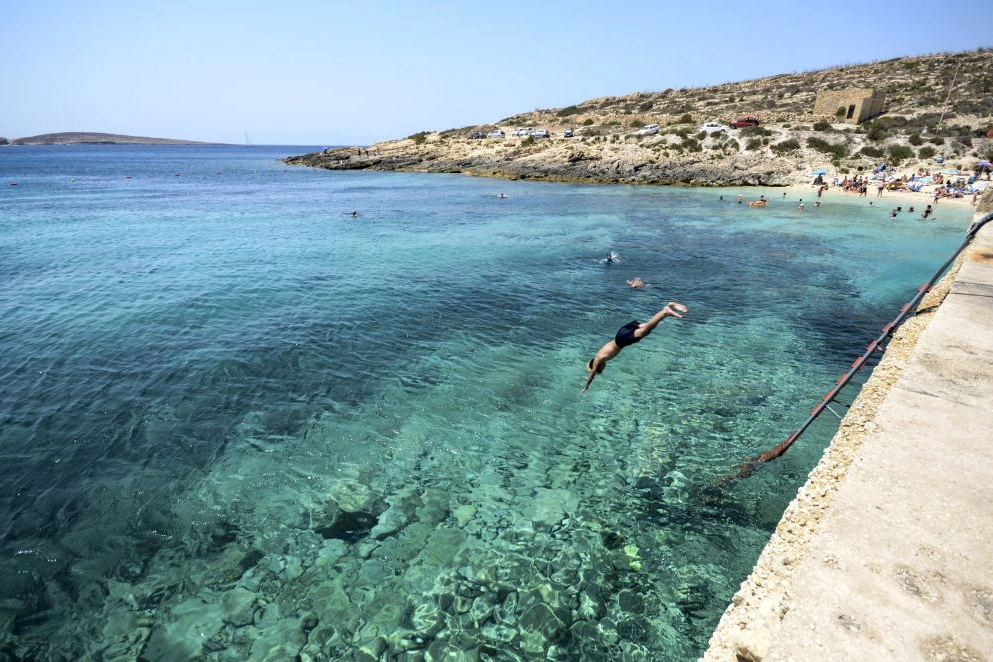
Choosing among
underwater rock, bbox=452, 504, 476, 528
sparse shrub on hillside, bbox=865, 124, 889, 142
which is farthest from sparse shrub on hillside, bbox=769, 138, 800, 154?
underwater rock, bbox=452, 504, 476, 528

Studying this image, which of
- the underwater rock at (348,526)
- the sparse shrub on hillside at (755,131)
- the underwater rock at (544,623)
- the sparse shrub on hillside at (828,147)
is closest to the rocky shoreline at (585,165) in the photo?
the sparse shrub on hillside at (828,147)

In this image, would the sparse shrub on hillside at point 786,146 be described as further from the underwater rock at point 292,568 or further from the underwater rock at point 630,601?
the underwater rock at point 292,568

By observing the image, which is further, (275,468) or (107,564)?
(275,468)

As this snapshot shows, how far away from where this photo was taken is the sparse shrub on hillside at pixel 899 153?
185 feet

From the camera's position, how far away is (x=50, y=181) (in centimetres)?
7038

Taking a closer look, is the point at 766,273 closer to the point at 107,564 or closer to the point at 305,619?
the point at 305,619

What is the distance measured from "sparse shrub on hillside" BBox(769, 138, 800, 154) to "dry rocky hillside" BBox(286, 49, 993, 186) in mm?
119

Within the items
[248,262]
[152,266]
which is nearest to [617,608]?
[248,262]

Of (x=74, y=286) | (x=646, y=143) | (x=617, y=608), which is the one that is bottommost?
(x=617, y=608)

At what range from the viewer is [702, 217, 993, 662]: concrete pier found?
372cm

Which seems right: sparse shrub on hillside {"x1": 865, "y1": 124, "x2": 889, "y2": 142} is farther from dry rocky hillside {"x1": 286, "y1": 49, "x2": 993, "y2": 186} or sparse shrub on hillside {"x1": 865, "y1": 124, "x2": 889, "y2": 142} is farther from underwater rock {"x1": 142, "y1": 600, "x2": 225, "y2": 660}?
underwater rock {"x1": 142, "y1": 600, "x2": 225, "y2": 660}

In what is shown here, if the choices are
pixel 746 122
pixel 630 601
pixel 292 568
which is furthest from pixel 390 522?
pixel 746 122

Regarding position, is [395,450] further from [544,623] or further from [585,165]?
[585,165]

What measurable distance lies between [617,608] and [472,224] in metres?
34.1
